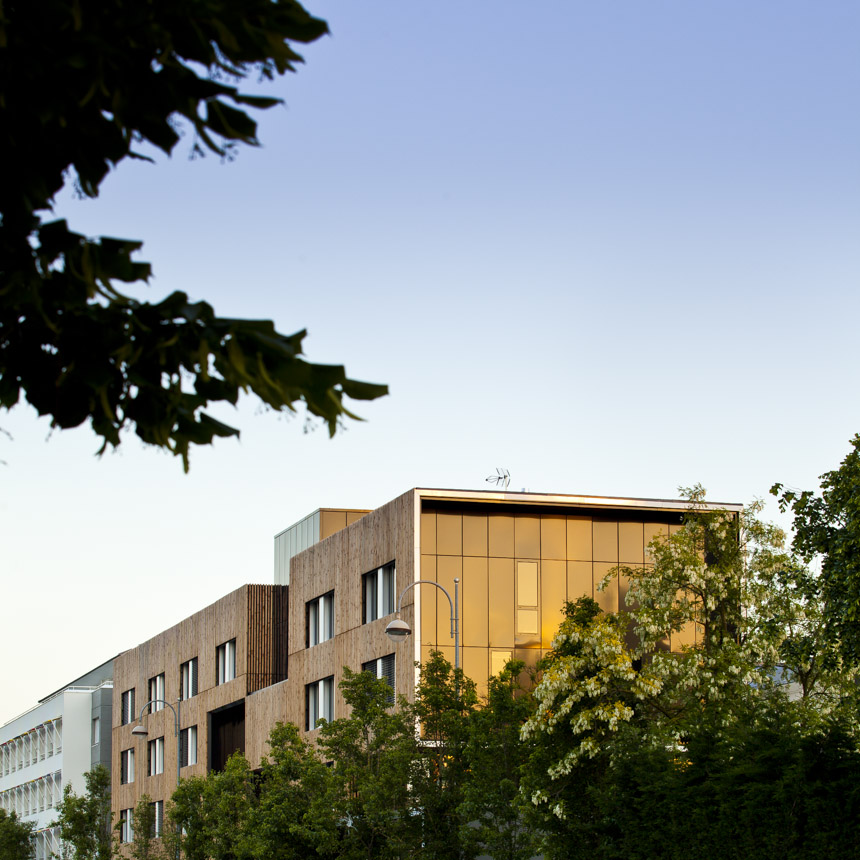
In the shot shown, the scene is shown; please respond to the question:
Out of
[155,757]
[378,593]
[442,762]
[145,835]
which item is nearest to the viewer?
[442,762]

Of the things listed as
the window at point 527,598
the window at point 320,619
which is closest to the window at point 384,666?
the window at point 527,598

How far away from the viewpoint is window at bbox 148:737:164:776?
6800 cm

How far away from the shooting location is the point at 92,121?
5492 millimetres

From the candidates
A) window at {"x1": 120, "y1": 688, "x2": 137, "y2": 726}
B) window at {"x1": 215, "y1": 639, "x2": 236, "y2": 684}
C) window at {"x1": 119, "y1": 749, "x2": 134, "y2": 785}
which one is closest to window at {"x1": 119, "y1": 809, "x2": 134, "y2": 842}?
window at {"x1": 119, "y1": 749, "x2": 134, "y2": 785}

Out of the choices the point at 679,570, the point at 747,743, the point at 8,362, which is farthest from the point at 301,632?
the point at 8,362

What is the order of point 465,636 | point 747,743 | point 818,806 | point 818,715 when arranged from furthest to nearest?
point 465,636
point 818,715
point 747,743
point 818,806

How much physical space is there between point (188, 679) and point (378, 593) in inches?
935

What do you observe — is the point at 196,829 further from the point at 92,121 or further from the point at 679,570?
the point at 92,121

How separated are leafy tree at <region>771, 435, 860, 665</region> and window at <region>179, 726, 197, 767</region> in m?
43.4

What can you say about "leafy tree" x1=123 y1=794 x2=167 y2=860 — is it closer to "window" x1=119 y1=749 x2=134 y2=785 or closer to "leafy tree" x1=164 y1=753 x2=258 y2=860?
"leafy tree" x1=164 y1=753 x2=258 y2=860

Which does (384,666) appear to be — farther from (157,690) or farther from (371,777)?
(157,690)

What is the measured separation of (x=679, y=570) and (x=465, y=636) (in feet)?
32.7

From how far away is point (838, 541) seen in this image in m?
23.4

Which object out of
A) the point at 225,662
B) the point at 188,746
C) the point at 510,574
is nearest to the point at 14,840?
the point at 188,746
